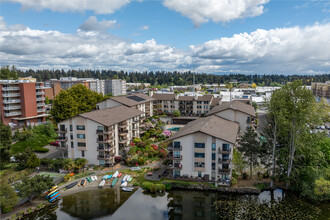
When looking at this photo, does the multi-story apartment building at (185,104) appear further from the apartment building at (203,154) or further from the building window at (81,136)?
the apartment building at (203,154)

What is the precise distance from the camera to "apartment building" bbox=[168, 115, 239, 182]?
142 ft

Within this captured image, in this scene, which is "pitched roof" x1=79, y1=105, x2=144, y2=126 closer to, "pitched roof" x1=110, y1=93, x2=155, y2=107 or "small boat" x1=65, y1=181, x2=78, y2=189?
"pitched roof" x1=110, y1=93, x2=155, y2=107

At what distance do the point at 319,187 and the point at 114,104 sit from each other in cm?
5700

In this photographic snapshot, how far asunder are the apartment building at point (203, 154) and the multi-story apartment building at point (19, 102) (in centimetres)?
5649

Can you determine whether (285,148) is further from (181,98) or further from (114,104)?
(181,98)

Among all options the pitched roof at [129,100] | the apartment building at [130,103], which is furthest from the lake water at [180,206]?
the pitched roof at [129,100]

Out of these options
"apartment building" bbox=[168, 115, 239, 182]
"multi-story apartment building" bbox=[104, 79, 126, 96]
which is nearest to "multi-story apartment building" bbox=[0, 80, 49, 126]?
"apartment building" bbox=[168, 115, 239, 182]

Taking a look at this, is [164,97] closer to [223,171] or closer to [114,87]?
[223,171]

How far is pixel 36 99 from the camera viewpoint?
81.4 metres

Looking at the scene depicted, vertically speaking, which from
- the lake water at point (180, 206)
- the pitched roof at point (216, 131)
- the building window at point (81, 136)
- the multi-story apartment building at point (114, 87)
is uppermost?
the multi-story apartment building at point (114, 87)

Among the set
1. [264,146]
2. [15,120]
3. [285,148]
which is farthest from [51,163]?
[285,148]

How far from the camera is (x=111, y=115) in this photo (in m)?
58.0

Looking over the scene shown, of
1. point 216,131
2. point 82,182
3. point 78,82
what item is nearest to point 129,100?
point 82,182

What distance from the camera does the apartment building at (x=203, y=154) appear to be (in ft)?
142
